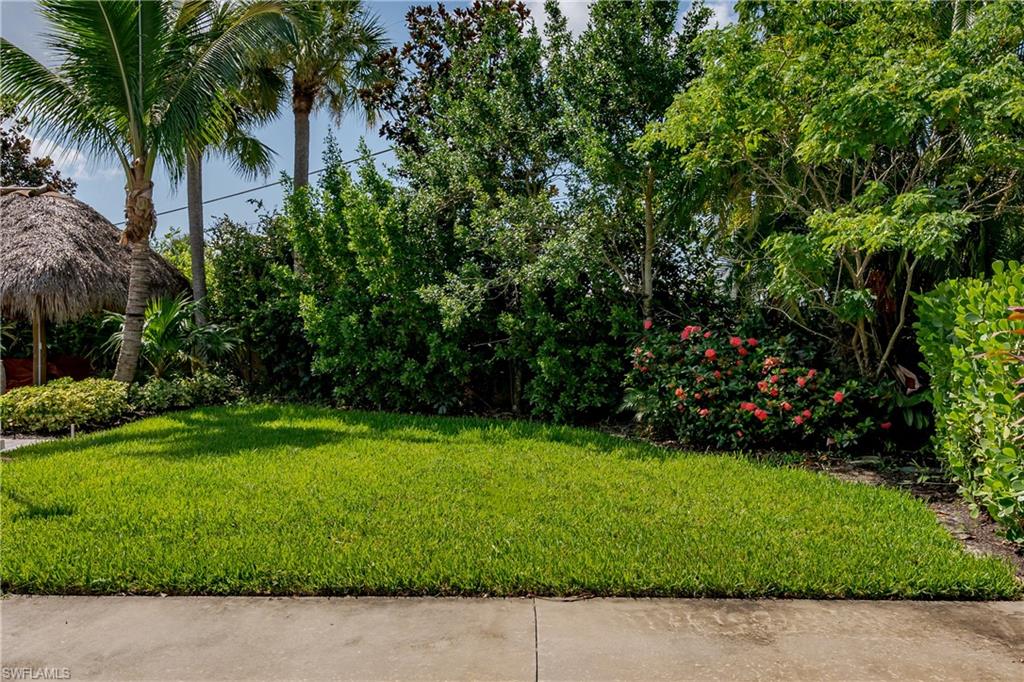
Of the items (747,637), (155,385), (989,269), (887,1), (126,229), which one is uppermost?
(887,1)

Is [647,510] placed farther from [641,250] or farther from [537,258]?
[641,250]

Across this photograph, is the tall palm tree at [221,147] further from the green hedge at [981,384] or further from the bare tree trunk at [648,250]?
the green hedge at [981,384]

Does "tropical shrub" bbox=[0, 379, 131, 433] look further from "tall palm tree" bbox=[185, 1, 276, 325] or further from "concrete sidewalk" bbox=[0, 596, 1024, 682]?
"concrete sidewalk" bbox=[0, 596, 1024, 682]

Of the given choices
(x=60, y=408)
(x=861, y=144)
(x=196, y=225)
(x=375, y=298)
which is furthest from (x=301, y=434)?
(x=196, y=225)

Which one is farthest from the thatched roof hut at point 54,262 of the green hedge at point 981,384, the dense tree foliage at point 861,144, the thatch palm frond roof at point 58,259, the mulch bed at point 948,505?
the green hedge at point 981,384

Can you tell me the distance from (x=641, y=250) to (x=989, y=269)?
4.10 metres

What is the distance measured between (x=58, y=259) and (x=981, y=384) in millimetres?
13064

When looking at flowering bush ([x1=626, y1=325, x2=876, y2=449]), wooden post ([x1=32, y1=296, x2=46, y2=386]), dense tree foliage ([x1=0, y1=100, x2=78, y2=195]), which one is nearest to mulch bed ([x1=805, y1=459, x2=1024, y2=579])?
flowering bush ([x1=626, y1=325, x2=876, y2=449])

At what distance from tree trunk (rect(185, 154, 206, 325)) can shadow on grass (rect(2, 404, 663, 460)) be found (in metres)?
4.83

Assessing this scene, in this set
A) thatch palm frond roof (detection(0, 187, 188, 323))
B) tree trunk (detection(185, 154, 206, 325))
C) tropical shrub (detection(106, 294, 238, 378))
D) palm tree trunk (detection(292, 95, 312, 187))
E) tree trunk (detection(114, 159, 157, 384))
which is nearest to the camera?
tree trunk (detection(114, 159, 157, 384))

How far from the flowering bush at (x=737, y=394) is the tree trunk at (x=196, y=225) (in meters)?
9.75

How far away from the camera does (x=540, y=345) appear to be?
9633mm

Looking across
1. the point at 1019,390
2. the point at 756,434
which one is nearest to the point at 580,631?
the point at 1019,390

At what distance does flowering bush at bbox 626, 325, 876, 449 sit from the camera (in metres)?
7.44
